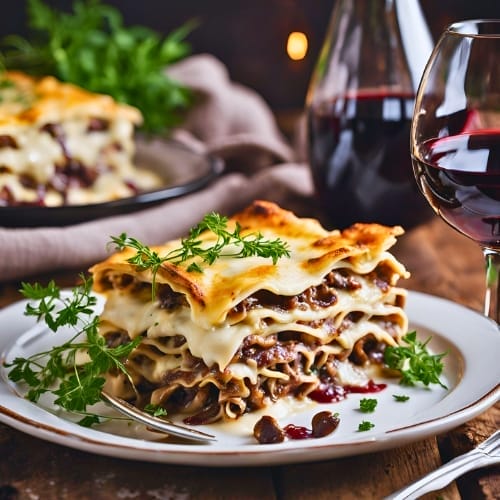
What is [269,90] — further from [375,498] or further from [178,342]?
[375,498]

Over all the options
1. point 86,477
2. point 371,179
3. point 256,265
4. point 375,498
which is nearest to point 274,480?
point 375,498

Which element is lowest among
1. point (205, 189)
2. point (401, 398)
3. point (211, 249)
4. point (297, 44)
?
point (205, 189)

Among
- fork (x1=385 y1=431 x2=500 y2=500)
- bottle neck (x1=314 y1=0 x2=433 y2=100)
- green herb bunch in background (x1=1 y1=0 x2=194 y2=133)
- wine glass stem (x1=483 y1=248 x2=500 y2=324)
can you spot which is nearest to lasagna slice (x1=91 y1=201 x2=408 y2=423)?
wine glass stem (x1=483 y1=248 x2=500 y2=324)

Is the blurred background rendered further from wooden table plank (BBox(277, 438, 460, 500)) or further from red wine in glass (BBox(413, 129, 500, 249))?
wooden table plank (BBox(277, 438, 460, 500))

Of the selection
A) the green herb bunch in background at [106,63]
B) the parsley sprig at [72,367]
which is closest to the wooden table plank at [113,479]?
the parsley sprig at [72,367]

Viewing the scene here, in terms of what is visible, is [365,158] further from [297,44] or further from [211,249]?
[297,44]

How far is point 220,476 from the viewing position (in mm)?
1939

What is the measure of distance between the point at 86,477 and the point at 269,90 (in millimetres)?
4429

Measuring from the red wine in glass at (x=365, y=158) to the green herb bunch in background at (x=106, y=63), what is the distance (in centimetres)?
127

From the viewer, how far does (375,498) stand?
73.7 inches

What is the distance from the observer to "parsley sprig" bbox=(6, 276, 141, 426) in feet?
7.00

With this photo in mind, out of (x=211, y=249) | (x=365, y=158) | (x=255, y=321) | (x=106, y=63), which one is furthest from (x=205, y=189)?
(x=255, y=321)

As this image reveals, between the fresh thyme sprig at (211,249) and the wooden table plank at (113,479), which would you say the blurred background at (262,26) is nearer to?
the fresh thyme sprig at (211,249)

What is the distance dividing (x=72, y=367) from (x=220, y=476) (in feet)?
1.90
